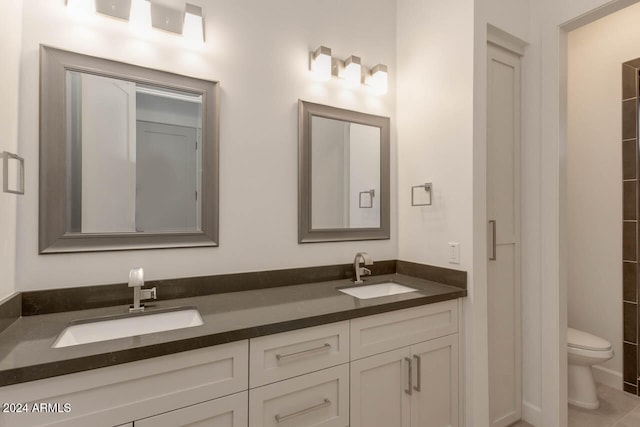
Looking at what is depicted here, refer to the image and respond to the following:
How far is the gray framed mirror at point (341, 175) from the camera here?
1839mm

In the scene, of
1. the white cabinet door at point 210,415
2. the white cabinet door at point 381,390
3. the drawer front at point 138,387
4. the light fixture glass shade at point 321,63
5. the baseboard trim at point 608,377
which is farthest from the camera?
the baseboard trim at point 608,377

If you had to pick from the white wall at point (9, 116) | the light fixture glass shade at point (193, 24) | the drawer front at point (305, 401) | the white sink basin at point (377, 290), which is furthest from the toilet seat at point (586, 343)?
the white wall at point (9, 116)

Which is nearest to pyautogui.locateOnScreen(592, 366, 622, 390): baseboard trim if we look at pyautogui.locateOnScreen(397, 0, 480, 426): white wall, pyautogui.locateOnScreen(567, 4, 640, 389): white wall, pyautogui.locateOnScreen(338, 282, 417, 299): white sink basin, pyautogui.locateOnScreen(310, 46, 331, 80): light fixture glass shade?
pyautogui.locateOnScreen(567, 4, 640, 389): white wall

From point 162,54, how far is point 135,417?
1.46 meters

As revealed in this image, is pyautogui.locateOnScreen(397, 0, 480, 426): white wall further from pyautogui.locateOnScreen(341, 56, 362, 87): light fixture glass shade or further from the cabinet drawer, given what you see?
the cabinet drawer

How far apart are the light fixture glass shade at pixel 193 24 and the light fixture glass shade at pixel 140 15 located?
0.49 ft

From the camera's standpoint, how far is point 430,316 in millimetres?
1602

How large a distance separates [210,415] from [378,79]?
6.36ft

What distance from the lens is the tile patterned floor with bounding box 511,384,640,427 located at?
198 centimetres

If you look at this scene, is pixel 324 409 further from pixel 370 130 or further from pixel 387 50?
pixel 387 50

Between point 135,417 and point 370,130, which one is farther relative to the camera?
point 370,130

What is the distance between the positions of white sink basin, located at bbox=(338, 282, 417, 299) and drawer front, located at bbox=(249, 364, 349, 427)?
54cm

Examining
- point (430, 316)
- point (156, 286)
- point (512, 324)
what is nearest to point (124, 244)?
point (156, 286)

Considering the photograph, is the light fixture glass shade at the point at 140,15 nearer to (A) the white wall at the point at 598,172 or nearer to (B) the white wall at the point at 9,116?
(B) the white wall at the point at 9,116
